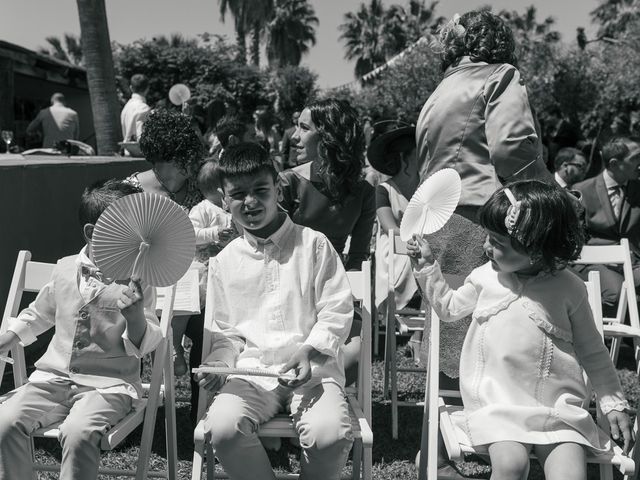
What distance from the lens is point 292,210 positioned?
13.0ft

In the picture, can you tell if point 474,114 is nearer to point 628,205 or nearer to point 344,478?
point 344,478

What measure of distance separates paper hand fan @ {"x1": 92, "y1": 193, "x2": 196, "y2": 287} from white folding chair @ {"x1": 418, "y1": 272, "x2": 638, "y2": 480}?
108cm

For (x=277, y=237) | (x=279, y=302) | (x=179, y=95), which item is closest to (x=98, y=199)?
(x=277, y=237)

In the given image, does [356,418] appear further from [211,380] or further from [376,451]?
[376,451]

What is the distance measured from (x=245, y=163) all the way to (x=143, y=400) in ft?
3.42

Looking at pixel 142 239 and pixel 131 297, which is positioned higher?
pixel 142 239

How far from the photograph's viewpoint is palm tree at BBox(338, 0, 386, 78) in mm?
60062

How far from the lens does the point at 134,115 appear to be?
942cm

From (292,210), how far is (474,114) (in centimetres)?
116

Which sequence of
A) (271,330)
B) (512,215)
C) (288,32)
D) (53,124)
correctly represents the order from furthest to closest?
(288,32)
(53,124)
(271,330)
(512,215)

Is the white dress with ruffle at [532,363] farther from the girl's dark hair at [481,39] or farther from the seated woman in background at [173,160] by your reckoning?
the seated woman in background at [173,160]

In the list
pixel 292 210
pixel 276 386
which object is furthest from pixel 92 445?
A: pixel 292 210

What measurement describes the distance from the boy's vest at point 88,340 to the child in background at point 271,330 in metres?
0.37

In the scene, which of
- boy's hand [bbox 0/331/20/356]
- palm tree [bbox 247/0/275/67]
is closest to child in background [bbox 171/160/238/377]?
boy's hand [bbox 0/331/20/356]
